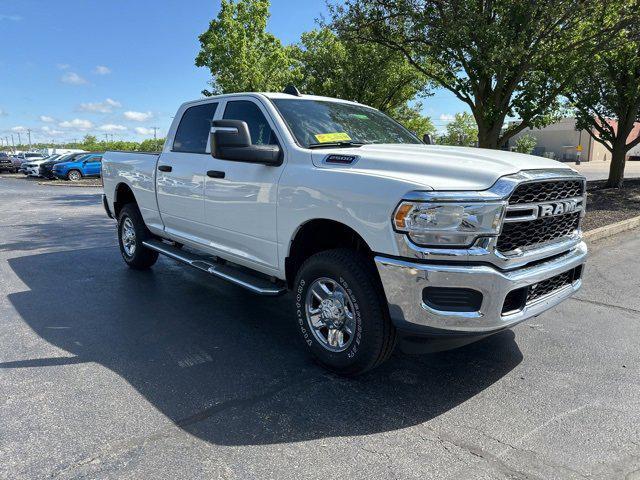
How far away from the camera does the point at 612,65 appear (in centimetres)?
1410

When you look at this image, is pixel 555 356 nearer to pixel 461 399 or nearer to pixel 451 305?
pixel 461 399

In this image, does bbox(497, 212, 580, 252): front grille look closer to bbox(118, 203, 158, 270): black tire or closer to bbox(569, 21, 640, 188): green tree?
bbox(118, 203, 158, 270): black tire

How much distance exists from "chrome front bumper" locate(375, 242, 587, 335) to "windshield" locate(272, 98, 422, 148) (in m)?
1.45

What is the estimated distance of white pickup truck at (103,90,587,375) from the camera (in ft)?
9.56

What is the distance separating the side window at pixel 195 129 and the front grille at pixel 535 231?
311 centimetres

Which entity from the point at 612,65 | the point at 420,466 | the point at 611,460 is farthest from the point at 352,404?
the point at 612,65

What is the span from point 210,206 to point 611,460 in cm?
364

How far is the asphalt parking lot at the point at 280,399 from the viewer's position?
2.63 metres

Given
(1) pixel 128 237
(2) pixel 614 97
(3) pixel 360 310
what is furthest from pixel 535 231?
(2) pixel 614 97

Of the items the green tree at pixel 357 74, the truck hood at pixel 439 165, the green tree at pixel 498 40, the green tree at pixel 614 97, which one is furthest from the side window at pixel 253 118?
the green tree at pixel 357 74

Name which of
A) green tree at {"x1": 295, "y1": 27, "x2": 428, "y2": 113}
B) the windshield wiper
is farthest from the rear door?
green tree at {"x1": 295, "y1": 27, "x2": 428, "y2": 113}

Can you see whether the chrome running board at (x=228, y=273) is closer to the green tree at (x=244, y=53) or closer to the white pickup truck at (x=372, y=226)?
the white pickup truck at (x=372, y=226)

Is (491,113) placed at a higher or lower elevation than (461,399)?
higher

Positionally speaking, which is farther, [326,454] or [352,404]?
[352,404]
